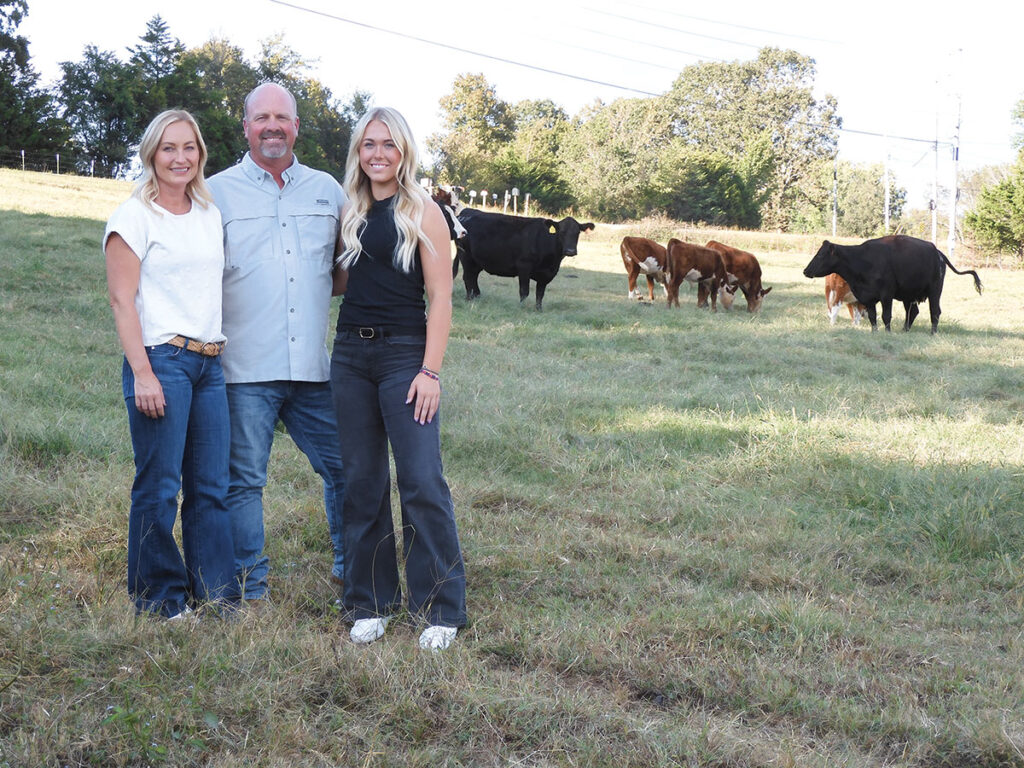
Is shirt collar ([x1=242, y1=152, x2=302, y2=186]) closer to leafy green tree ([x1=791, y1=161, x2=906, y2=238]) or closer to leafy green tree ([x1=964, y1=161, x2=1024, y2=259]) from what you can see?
leafy green tree ([x1=964, y1=161, x2=1024, y2=259])

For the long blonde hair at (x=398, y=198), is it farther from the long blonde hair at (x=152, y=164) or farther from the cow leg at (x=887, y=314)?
the cow leg at (x=887, y=314)

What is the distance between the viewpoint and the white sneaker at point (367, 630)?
393 cm

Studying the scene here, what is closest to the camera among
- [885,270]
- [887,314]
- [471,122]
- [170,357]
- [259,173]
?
[170,357]

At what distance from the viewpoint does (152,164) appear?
3898 mm

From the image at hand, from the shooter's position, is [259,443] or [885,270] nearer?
[259,443]

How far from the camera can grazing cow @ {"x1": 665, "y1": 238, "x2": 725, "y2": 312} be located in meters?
18.6

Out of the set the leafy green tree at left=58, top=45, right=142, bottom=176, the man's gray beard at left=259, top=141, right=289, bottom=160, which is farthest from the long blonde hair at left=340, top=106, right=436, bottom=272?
the leafy green tree at left=58, top=45, right=142, bottom=176

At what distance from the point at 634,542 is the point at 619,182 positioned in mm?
56948

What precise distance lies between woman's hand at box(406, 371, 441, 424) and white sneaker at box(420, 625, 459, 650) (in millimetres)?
841

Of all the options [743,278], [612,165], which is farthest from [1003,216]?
[743,278]

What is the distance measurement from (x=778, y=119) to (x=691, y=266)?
61028mm

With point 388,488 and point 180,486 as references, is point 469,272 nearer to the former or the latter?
point 388,488

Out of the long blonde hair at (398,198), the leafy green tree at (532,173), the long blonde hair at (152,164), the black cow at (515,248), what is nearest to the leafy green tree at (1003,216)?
the leafy green tree at (532,173)

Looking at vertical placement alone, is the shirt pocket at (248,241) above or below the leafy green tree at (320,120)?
below
